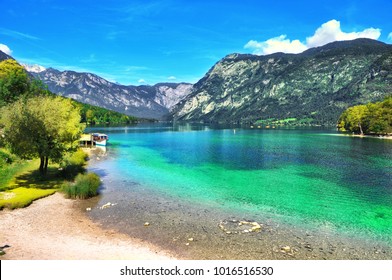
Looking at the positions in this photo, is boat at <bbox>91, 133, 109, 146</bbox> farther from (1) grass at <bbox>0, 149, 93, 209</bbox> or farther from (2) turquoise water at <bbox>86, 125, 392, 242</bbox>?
(1) grass at <bbox>0, 149, 93, 209</bbox>

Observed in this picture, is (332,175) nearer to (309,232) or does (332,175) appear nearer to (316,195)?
(316,195)

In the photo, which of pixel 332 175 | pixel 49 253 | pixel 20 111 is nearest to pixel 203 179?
pixel 332 175

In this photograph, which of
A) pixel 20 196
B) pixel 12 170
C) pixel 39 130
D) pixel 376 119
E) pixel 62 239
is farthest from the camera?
pixel 376 119

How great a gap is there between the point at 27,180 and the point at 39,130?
8772mm

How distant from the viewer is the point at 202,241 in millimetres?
29734

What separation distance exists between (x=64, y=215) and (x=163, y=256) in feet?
53.6

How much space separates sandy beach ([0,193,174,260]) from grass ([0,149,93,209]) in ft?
12.5

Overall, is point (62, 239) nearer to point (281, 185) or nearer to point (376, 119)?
point (281, 185)

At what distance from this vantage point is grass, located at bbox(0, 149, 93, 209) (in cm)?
4047

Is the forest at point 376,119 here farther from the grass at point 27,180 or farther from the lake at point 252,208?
the grass at point 27,180

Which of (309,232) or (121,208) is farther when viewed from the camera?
(121,208)

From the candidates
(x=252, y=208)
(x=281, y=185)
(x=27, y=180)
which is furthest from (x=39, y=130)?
(x=281, y=185)

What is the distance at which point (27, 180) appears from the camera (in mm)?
51219

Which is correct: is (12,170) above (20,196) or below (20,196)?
above
